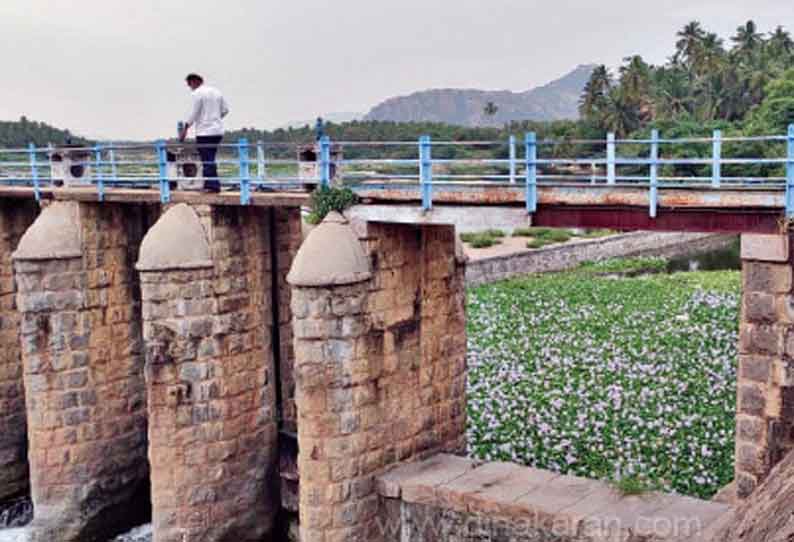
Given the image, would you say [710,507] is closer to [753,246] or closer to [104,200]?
[753,246]

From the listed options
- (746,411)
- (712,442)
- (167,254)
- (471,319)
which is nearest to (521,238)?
(471,319)

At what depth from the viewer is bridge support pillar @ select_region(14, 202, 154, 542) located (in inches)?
619

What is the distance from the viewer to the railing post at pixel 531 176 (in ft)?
35.1

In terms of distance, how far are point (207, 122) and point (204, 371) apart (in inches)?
135

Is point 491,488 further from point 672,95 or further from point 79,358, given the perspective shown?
point 672,95

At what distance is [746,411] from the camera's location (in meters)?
9.61

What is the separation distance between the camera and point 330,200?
12320mm

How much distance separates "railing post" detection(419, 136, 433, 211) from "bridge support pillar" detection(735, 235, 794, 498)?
3661mm

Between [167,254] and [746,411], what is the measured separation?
7.75 metres

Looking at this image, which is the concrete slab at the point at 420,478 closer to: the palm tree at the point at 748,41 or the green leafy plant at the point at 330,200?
the green leafy plant at the point at 330,200

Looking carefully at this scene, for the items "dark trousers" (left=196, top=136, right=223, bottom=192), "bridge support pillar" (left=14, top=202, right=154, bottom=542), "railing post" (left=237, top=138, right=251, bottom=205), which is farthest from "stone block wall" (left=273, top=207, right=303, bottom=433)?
"bridge support pillar" (left=14, top=202, right=154, bottom=542)

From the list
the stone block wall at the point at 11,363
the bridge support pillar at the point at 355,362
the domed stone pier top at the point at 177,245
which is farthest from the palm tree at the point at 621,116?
the bridge support pillar at the point at 355,362

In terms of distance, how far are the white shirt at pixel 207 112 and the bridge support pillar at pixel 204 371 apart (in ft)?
3.61

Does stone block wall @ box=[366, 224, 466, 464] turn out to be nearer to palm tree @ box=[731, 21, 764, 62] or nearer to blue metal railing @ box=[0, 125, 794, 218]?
blue metal railing @ box=[0, 125, 794, 218]
